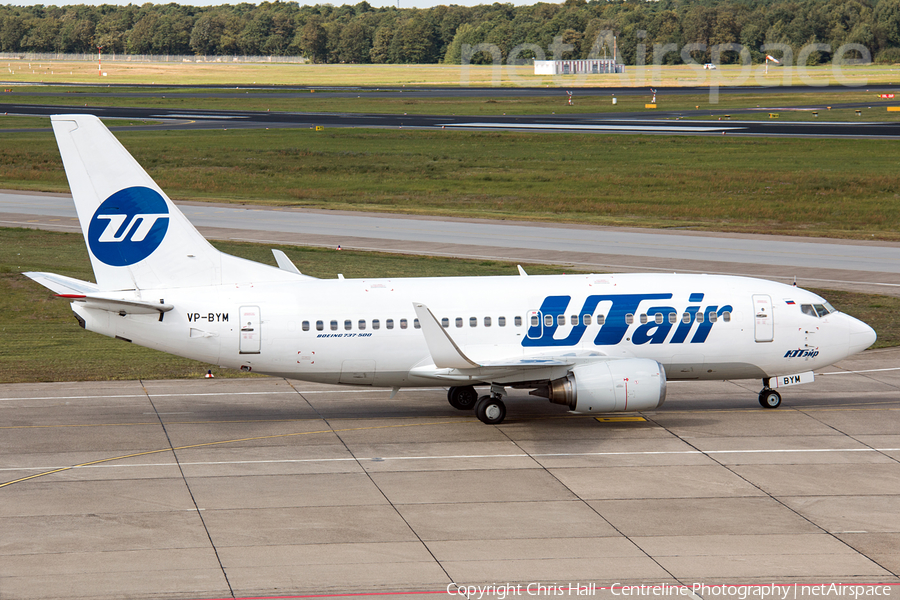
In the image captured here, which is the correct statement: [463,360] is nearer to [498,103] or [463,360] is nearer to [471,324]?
[471,324]

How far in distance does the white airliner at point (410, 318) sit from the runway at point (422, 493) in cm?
186

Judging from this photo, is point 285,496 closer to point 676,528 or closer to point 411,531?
point 411,531

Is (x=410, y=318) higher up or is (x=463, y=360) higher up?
(x=410, y=318)

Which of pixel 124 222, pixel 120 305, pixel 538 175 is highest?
pixel 124 222

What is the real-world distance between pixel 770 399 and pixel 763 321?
2.97m

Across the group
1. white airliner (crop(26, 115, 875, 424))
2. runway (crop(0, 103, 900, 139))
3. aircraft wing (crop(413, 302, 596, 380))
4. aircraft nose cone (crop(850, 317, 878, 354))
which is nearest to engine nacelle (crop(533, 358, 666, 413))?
white airliner (crop(26, 115, 875, 424))

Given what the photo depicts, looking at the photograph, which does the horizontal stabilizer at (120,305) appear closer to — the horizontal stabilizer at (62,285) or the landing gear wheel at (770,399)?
the horizontal stabilizer at (62,285)

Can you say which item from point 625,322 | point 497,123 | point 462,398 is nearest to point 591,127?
point 497,123

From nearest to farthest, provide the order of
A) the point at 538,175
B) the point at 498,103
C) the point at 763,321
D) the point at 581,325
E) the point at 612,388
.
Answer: the point at 612,388 → the point at 581,325 → the point at 763,321 → the point at 538,175 → the point at 498,103

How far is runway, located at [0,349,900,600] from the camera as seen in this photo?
1927 cm

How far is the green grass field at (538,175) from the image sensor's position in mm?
75625

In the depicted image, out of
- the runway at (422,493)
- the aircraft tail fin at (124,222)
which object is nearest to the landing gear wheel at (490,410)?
the runway at (422,493)

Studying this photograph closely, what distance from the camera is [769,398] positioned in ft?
105

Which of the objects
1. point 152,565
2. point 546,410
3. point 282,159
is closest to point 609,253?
point 546,410
